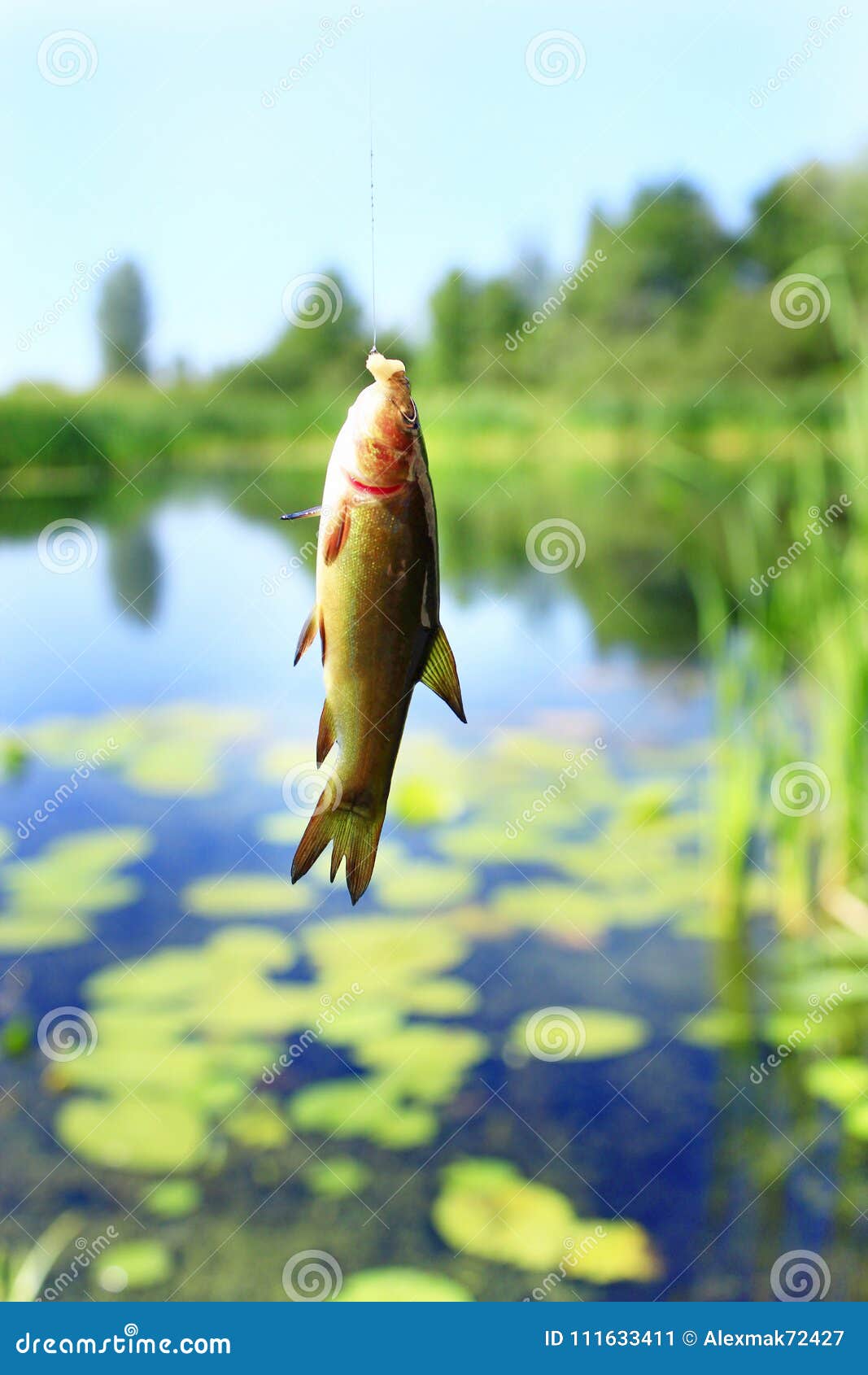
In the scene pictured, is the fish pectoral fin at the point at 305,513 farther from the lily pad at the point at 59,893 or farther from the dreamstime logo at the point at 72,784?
the dreamstime logo at the point at 72,784

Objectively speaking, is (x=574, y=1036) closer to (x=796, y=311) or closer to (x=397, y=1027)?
(x=397, y=1027)

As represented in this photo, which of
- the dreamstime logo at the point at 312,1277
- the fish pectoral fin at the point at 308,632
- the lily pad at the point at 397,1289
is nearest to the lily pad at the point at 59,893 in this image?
the dreamstime logo at the point at 312,1277

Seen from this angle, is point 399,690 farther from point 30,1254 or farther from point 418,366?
point 418,366

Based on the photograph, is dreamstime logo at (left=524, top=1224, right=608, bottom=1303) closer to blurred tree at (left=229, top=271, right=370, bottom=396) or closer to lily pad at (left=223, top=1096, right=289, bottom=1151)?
lily pad at (left=223, top=1096, right=289, bottom=1151)

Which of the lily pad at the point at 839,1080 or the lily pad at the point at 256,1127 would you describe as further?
the lily pad at the point at 839,1080

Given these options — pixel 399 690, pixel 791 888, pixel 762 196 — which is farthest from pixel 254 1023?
pixel 762 196

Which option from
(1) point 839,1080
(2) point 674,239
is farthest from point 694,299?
(1) point 839,1080
